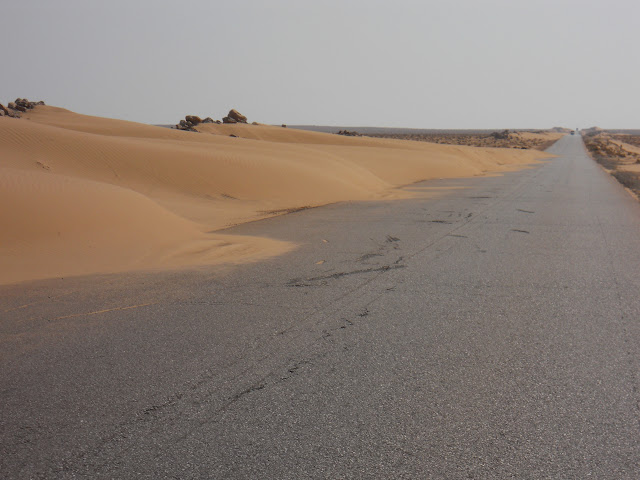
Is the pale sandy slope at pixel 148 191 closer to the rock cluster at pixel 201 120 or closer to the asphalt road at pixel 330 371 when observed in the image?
the asphalt road at pixel 330 371

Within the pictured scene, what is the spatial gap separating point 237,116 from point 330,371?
60.9m

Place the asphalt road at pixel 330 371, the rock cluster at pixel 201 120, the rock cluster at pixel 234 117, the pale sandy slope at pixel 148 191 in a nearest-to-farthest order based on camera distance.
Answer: the asphalt road at pixel 330 371 → the pale sandy slope at pixel 148 191 → the rock cluster at pixel 201 120 → the rock cluster at pixel 234 117

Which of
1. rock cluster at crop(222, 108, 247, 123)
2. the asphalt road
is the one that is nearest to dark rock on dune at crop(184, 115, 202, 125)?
rock cluster at crop(222, 108, 247, 123)

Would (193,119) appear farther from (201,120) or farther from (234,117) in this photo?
(234,117)

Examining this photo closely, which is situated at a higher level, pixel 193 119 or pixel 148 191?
pixel 193 119

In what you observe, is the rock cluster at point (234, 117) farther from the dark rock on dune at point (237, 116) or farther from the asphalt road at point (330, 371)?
the asphalt road at point (330, 371)

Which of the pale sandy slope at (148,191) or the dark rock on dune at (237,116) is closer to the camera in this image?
the pale sandy slope at (148,191)

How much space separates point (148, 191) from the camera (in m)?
20.2

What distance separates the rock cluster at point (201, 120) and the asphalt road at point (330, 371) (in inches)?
1820

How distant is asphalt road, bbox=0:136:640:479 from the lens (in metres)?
3.68

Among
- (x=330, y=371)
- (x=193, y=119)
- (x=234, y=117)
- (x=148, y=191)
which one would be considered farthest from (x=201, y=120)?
(x=330, y=371)

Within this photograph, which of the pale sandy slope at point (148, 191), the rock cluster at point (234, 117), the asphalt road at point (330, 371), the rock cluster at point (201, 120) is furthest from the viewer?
the rock cluster at point (234, 117)

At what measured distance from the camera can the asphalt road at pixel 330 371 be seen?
3.68 m

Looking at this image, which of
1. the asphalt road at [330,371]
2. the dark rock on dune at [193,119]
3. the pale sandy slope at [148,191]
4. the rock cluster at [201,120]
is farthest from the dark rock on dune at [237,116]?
the asphalt road at [330,371]
